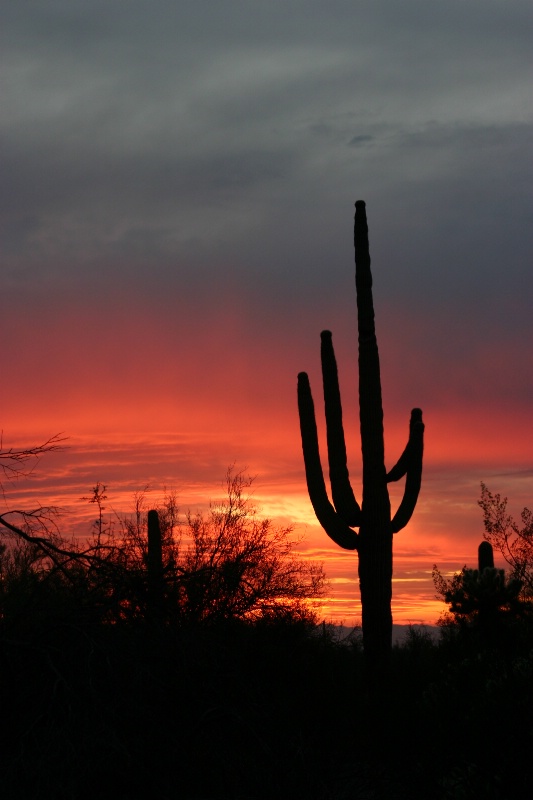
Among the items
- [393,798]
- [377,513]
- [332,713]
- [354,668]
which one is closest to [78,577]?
[393,798]

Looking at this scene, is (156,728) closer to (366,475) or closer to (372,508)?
(372,508)

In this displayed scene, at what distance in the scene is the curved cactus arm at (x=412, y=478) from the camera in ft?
54.0

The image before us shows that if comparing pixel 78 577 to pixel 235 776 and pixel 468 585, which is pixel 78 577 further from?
pixel 468 585

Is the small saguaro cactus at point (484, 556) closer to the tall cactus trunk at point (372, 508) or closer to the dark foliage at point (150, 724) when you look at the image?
the tall cactus trunk at point (372, 508)

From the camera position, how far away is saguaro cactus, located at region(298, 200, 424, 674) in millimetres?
15852

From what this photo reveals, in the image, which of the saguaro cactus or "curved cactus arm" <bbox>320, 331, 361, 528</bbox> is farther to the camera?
"curved cactus arm" <bbox>320, 331, 361, 528</bbox>

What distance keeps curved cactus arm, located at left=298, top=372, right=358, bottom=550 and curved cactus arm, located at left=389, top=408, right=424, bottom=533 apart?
3.22 feet

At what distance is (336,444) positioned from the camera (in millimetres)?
16375

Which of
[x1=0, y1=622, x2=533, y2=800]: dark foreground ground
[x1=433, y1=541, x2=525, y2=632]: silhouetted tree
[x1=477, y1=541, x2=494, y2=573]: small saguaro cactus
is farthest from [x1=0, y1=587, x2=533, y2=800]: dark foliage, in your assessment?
[x1=477, y1=541, x2=494, y2=573]: small saguaro cactus

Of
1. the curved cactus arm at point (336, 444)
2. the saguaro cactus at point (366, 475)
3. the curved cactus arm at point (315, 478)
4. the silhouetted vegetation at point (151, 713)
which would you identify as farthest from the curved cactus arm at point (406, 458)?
the silhouetted vegetation at point (151, 713)

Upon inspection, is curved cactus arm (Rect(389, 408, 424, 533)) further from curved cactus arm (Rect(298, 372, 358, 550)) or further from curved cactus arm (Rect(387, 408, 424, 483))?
curved cactus arm (Rect(298, 372, 358, 550))

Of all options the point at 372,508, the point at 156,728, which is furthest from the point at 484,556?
the point at 156,728

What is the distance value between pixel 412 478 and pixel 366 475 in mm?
966

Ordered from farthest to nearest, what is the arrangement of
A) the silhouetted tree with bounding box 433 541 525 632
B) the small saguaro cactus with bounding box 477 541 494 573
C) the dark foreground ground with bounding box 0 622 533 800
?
the small saguaro cactus with bounding box 477 541 494 573 → the silhouetted tree with bounding box 433 541 525 632 → the dark foreground ground with bounding box 0 622 533 800
